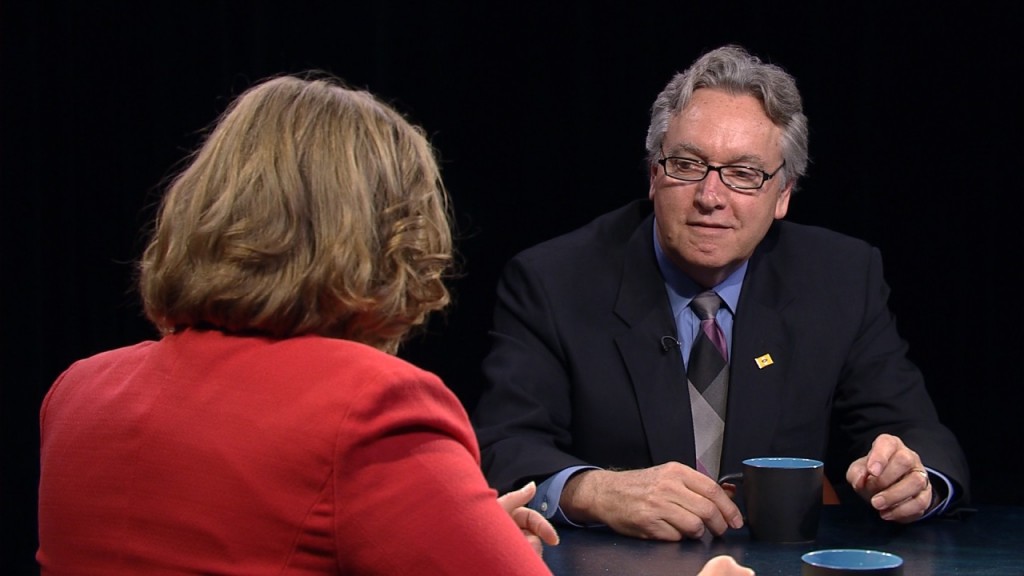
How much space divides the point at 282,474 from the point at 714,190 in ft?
4.69

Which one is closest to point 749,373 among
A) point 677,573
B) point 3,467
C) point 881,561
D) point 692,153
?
point 692,153

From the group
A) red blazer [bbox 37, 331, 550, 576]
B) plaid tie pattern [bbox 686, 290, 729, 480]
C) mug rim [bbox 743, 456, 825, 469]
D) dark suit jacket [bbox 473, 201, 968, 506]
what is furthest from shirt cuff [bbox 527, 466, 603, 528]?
red blazer [bbox 37, 331, 550, 576]

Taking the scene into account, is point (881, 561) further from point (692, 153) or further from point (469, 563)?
point (692, 153)

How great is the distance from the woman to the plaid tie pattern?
3.61ft

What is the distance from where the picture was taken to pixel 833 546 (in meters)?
1.63

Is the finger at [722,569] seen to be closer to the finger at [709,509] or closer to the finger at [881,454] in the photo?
the finger at [709,509]

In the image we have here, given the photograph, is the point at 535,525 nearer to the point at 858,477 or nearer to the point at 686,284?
the point at 858,477

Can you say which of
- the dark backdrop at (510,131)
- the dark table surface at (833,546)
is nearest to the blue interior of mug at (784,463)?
the dark table surface at (833,546)

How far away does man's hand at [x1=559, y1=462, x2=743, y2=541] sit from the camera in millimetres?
1654

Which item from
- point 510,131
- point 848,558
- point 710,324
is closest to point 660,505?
point 848,558

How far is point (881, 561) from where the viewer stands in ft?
4.08

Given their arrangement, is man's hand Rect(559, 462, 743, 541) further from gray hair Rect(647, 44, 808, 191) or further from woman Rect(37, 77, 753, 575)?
gray hair Rect(647, 44, 808, 191)

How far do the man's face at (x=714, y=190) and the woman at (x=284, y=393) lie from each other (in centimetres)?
115

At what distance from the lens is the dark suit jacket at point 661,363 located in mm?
2176
